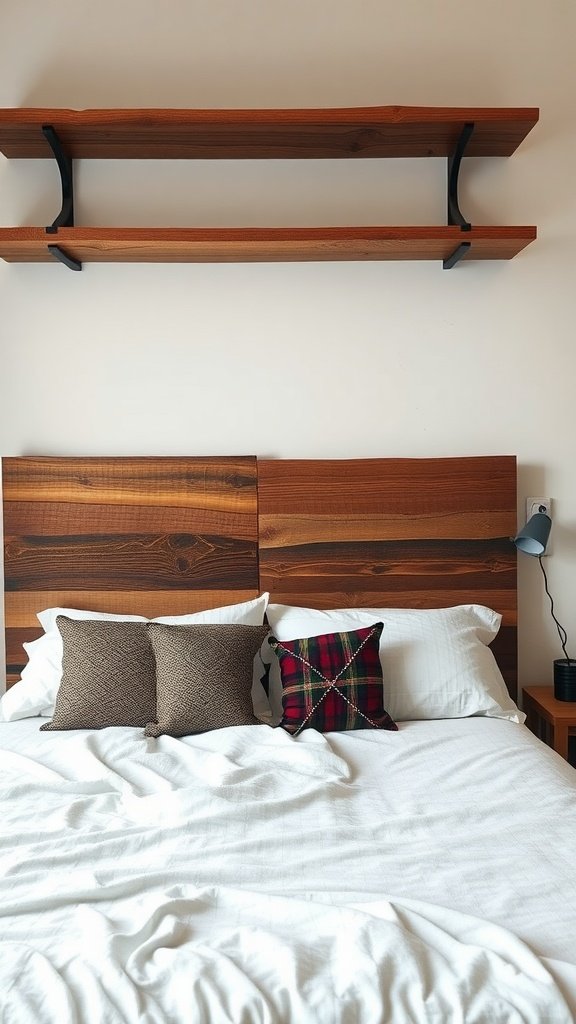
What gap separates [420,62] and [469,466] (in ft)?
4.38

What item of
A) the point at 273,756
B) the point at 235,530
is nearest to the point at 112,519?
the point at 235,530

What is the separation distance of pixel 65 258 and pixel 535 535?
1.70m

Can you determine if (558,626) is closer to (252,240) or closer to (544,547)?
(544,547)

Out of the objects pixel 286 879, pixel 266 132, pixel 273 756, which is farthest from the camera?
pixel 266 132

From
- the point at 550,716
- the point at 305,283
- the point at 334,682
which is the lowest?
the point at 550,716

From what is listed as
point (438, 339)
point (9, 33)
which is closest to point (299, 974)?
point (438, 339)

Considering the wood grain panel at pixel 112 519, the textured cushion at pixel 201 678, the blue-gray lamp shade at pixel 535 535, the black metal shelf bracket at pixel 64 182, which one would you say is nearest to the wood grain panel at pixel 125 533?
the wood grain panel at pixel 112 519

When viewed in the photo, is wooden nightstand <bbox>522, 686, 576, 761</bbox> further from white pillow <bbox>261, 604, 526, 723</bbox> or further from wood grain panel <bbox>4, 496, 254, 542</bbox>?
wood grain panel <bbox>4, 496, 254, 542</bbox>

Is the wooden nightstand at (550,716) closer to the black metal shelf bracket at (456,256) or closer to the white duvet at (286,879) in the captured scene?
the white duvet at (286,879)

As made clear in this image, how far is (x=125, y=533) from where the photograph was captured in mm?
2791

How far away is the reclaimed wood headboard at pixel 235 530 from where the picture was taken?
2787mm

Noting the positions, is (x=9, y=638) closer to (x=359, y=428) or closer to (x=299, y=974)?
(x=359, y=428)

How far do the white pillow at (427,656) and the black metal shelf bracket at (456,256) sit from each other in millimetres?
1103

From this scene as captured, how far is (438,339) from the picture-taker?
113 inches
